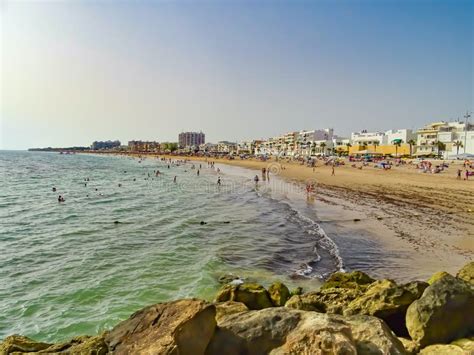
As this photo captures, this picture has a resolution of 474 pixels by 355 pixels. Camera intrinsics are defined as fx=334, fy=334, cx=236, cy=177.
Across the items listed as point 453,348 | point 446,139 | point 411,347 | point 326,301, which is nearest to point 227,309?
point 326,301

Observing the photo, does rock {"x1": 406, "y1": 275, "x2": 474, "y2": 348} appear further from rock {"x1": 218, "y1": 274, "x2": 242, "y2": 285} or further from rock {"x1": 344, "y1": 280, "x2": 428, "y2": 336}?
rock {"x1": 218, "y1": 274, "x2": 242, "y2": 285}

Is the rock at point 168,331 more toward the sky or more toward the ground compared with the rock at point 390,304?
more toward the sky

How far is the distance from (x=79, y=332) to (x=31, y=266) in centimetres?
620

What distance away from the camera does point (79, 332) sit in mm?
7625

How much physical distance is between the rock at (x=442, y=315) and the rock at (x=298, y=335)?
3.04 feet

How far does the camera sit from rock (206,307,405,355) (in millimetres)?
3564

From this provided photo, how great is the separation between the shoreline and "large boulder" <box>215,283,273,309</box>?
5687mm

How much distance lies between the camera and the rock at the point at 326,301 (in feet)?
19.3

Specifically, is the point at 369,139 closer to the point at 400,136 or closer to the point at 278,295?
the point at 400,136

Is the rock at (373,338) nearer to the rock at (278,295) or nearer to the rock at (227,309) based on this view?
the rock at (227,309)

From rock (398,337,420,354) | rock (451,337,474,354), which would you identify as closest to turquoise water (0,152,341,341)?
rock (398,337,420,354)

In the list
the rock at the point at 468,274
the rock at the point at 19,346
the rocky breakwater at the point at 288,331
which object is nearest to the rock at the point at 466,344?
the rocky breakwater at the point at 288,331

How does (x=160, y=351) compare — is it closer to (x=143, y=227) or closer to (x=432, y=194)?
(x=143, y=227)

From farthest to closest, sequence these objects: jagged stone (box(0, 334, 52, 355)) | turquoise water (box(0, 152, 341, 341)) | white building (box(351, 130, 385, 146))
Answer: white building (box(351, 130, 385, 146))
turquoise water (box(0, 152, 341, 341))
jagged stone (box(0, 334, 52, 355))
